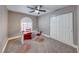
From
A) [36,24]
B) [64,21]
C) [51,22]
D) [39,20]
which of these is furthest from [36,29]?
[64,21]

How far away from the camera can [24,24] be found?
23.7 feet

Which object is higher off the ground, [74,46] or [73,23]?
[73,23]

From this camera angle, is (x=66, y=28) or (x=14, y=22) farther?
(x=14, y=22)

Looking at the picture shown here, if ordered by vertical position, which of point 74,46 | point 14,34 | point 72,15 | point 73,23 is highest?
point 72,15

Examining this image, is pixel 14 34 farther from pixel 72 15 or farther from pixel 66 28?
pixel 72 15

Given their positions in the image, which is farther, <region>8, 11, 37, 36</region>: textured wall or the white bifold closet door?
<region>8, 11, 37, 36</region>: textured wall

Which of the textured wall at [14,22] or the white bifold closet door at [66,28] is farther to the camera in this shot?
the textured wall at [14,22]

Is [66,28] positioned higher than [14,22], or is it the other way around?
[14,22]

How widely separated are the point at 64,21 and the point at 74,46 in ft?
5.08

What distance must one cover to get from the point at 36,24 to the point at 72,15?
4.94 metres
